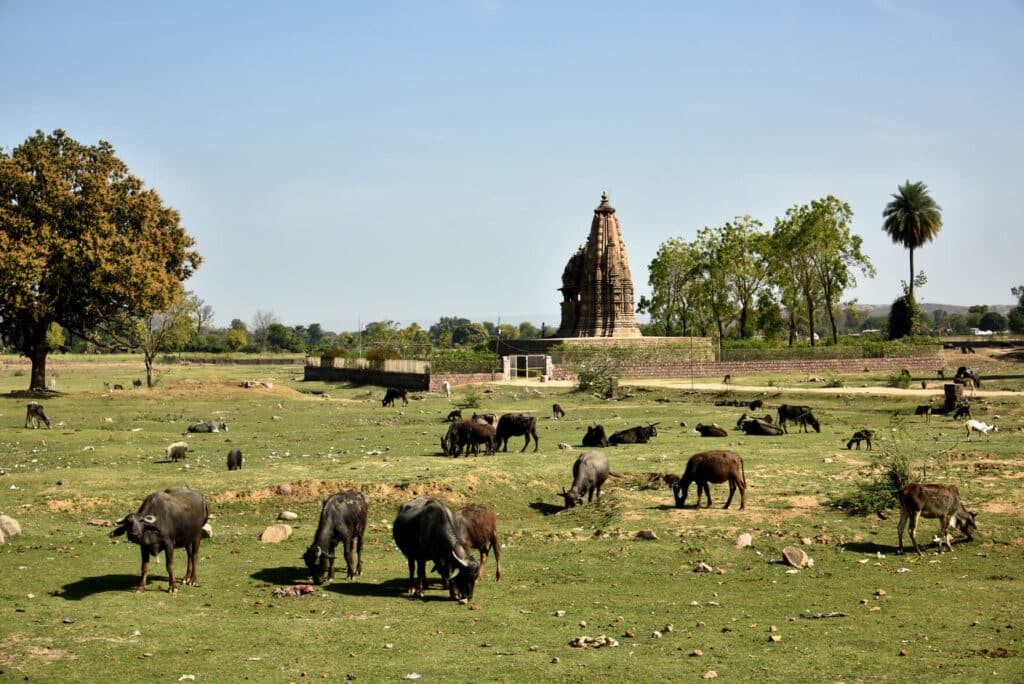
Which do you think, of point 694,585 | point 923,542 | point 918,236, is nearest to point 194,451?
point 694,585

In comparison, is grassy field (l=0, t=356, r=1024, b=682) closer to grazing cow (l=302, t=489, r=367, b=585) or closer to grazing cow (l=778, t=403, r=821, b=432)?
grazing cow (l=302, t=489, r=367, b=585)

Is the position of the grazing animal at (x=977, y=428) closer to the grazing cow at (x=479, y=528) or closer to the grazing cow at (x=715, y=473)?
the grazing cow at (x=715, y=473)

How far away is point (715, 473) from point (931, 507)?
4.81 metres

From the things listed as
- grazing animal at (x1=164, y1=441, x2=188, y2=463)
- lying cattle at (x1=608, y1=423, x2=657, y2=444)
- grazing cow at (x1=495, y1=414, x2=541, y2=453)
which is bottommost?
grazing animal at (x1=164, y1=441, x2=188, y2=463)

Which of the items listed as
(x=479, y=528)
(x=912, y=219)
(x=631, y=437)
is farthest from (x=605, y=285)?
(x=479, y=528)

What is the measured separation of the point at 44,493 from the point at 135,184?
39035 millimetres

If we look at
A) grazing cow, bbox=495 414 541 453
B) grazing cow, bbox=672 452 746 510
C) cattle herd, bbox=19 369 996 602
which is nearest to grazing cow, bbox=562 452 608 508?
grazing cow, bbox=672 452 746 510

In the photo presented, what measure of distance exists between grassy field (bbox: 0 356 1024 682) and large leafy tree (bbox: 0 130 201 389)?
70.3ft

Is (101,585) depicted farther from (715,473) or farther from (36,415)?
(36,415)

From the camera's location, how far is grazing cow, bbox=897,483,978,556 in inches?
699

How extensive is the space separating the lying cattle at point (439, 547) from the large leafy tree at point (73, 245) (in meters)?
42.9

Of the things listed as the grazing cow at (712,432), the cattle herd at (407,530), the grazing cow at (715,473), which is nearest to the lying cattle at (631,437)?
the grazing cow at (712,432)

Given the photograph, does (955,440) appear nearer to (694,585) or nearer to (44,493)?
(694,585)

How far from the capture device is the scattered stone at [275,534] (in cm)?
1902
